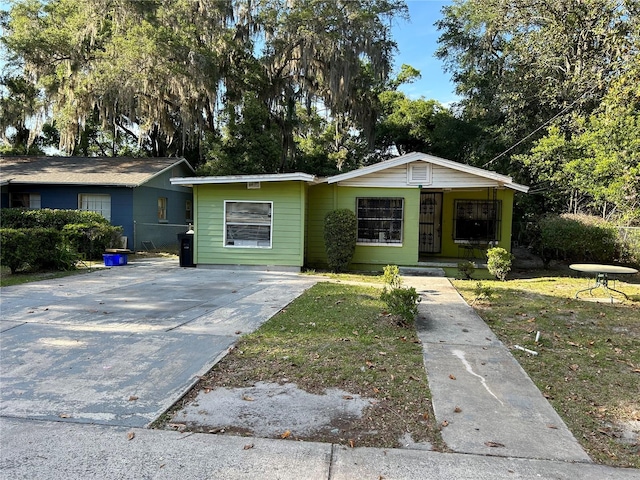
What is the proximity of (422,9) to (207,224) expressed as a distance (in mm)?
15055

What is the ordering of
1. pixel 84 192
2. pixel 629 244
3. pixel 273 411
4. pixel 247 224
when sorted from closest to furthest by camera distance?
pixel 273 411 → pixel 629 244 → pixel 247 224 → pixel 84 192

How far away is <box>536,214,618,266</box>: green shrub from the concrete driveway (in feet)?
26.8

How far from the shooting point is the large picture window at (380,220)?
12.2 metres

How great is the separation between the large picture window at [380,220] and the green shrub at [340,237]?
68cm

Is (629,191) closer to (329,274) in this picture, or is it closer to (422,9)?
(329,274)

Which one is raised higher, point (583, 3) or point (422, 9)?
point (422, 9)

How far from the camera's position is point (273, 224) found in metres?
11.8

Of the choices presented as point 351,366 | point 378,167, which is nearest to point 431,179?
point 378,167

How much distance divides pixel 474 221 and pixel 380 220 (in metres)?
3.53

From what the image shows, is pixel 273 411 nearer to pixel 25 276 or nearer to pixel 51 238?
pixel 25 276

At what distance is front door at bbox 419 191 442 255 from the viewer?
14.1 m

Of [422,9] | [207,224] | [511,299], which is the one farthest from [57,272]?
[422,9]

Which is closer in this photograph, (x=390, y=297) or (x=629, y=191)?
(x=390, y=297)

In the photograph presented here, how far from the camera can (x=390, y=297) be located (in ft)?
19.0
